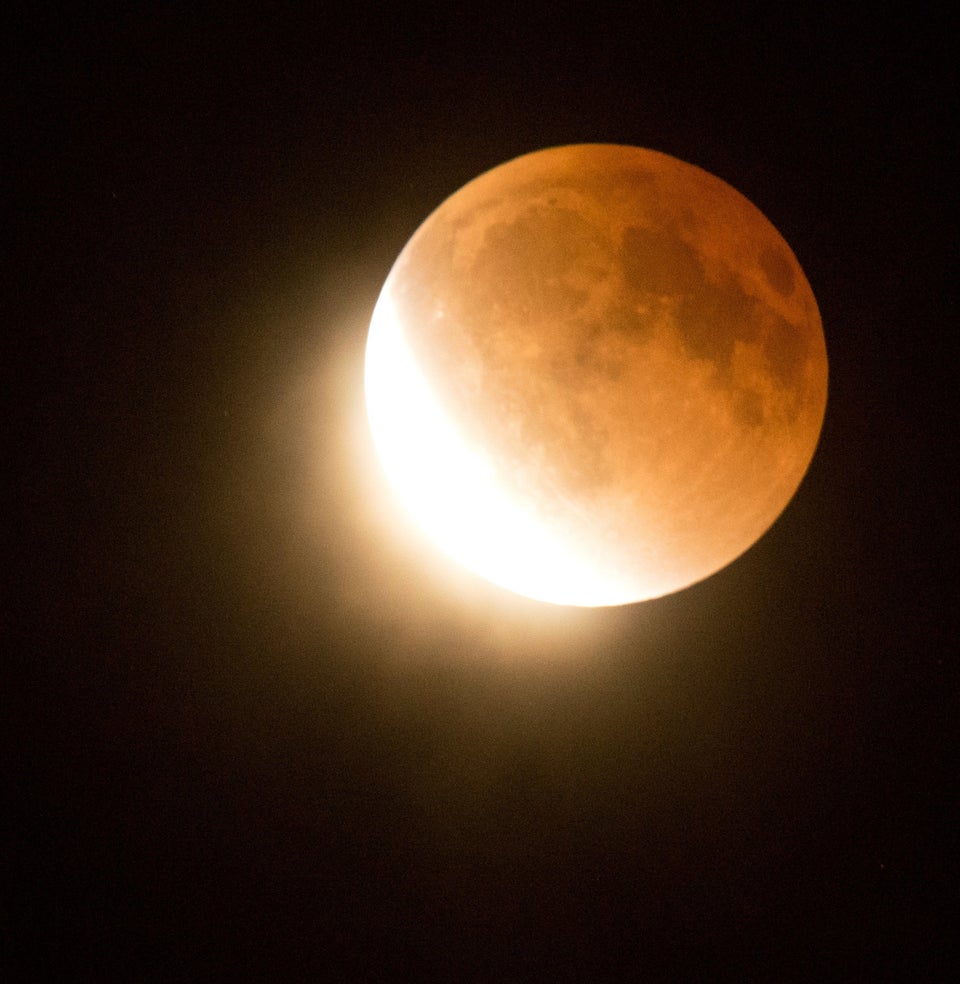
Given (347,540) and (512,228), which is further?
(347,540)

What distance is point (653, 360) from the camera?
1336mm

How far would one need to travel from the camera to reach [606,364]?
1.33 m

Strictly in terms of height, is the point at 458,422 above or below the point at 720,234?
below

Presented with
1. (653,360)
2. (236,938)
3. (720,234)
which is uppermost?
(720,234)

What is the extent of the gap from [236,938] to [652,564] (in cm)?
200

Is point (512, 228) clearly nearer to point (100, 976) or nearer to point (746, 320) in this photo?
point (746, 320)

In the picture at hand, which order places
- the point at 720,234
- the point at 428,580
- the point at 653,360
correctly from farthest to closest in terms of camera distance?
the point at 428,580 → the point at 720,234 → the point at 653,360

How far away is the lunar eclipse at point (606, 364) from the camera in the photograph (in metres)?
1.35

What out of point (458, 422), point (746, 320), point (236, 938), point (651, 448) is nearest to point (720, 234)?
point (746, 320)

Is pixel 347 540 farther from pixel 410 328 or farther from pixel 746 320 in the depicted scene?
pixel 746 320

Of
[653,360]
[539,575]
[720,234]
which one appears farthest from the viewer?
[539,575]

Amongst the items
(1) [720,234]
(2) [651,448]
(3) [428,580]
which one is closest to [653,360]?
(2) [651,448]

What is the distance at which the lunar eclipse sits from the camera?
1.35m

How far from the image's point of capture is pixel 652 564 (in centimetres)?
157
